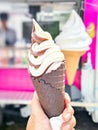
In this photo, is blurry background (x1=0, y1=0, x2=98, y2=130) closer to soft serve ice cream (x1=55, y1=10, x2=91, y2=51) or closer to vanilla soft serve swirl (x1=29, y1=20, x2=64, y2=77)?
soft serve ice cream (x1=55, y1=10, x2=91, y2=51)

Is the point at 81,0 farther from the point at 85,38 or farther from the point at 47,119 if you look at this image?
the point at 47,119

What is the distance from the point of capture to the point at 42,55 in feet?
1.40

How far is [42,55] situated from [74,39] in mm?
546

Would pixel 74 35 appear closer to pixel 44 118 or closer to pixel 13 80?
pixel 13 80

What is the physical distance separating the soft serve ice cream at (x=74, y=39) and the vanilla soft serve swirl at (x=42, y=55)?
487 mm

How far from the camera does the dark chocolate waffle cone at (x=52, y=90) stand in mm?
419

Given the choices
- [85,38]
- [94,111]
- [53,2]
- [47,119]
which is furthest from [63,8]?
[47,119]

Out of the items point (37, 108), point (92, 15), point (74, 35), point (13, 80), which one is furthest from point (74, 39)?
point (37, 108)

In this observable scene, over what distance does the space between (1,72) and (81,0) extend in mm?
507

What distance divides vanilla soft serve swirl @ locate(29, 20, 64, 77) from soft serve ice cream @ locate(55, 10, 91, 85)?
49 centimetres

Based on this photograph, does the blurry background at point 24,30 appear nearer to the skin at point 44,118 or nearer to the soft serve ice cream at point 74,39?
the soft serve ice cream at point 74,39

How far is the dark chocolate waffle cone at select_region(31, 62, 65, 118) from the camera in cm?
42

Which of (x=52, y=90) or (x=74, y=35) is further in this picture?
(x=74, y=35)

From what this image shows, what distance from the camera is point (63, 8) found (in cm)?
101
